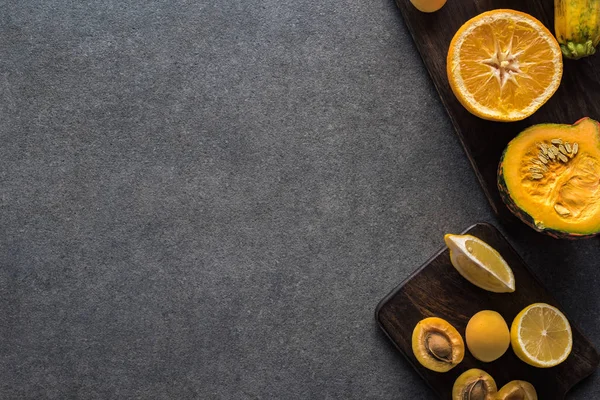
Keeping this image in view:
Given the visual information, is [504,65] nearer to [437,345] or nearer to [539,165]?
[539,165]

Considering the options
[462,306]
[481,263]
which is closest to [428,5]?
[481,263]

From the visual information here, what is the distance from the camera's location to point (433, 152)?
1.39m

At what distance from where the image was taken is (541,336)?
1.24 m

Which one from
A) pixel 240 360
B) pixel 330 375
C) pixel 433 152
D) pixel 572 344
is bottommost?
pixel 572 344

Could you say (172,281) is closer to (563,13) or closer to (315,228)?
(315,228)

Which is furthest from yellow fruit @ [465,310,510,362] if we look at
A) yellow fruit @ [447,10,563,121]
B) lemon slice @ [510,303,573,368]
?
yellow fruit @ [447,10,563,121]

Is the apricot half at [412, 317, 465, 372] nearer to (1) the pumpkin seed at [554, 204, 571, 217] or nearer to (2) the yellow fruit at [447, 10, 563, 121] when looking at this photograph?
(1) the pumpkin seed at [554, 204, 571, 217]

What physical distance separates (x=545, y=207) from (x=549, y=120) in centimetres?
22

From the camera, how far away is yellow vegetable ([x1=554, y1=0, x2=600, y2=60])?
1185mm

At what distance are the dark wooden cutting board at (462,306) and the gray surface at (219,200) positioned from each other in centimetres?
9

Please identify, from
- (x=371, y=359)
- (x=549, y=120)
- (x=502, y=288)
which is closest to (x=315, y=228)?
(x=371, y=359)

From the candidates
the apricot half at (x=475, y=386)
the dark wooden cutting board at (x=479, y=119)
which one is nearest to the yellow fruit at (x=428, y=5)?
the dark wooden cutting board at (x=479, y=119)

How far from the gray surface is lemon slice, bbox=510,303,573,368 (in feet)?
0.49

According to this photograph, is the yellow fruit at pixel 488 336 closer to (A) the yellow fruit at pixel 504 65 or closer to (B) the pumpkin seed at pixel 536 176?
(B) the pumpkin seed at pixel 536 176
